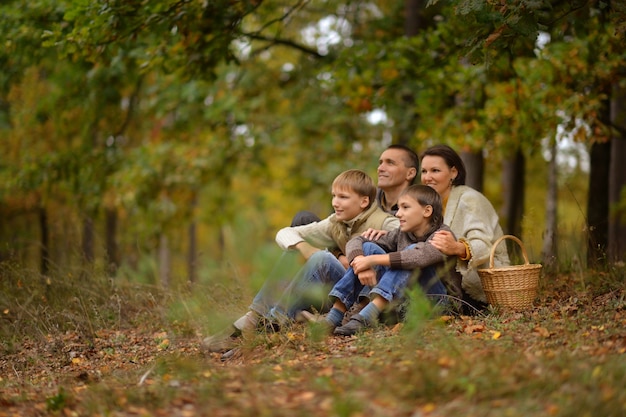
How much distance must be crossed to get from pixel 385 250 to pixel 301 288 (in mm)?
744

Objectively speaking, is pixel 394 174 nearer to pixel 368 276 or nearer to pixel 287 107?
pixel 368 276

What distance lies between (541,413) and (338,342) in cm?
209

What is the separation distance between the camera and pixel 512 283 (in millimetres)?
5473

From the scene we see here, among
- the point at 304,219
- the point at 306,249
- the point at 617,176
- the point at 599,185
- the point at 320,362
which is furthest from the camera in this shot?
the point at 617,176

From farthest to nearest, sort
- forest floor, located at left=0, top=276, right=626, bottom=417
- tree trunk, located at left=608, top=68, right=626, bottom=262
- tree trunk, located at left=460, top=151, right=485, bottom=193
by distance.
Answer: tree trunk, located at left=608, top=68, right=626, bottom=262
tree trunk, located at left=460, top=151, right=485, bottom=193
forest floor, located at left=0, top=276, right=626, bottom=417

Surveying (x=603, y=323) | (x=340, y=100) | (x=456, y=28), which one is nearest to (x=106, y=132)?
(x=340, y=100)

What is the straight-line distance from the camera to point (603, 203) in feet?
29.0

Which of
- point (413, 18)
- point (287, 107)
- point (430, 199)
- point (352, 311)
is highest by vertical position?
point (413, 18)

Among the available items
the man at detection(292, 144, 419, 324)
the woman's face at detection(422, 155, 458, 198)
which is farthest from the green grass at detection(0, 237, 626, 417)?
the man at detection(292, 144, 419, 324)

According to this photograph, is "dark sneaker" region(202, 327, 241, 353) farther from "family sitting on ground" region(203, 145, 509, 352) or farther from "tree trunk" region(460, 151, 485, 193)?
"tree trunk" region(460, 151, 485, 193)

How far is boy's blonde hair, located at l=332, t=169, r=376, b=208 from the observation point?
582cm

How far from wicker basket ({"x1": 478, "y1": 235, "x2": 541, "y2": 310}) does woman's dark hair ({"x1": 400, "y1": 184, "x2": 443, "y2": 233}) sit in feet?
1.51

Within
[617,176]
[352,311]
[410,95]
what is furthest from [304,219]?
[617,176]

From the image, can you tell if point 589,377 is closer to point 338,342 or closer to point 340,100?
point 338,342
